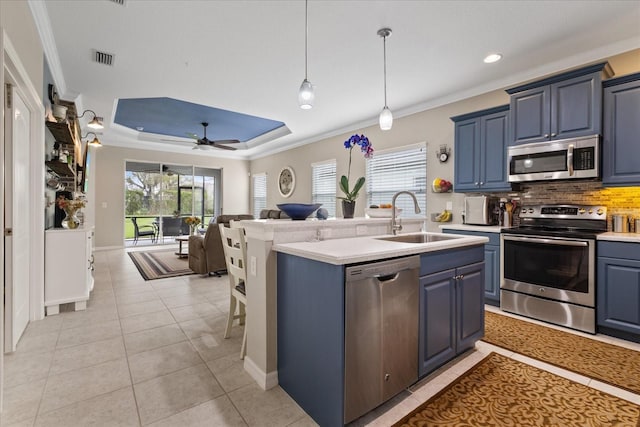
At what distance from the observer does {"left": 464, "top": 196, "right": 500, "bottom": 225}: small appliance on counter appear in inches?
143

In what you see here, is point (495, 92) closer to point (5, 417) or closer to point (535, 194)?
point (535, 194)

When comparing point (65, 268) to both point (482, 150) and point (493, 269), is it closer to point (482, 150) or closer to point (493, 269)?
point (493, 269)

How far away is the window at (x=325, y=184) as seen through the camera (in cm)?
649

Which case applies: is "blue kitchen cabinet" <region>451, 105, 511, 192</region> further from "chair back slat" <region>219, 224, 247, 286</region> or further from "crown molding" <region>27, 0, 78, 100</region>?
"crown molding" <region>27, 0, 78, 100</region>

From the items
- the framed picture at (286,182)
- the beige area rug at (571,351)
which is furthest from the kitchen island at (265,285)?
the framed picture at (286,182)

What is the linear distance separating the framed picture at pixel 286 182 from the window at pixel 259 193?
95 centimetres

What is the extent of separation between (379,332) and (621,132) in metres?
2.99

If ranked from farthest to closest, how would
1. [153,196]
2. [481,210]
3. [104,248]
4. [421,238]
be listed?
1. [153,196]
2. [104,248]
3. [481,210]
4. [421,238]

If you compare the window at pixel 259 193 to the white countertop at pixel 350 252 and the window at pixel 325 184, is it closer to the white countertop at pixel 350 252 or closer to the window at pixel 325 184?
the window at pixel 325 184

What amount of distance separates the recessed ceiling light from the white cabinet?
15.7 ft

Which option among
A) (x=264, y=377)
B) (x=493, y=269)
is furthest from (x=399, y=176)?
(x=264, y=377)

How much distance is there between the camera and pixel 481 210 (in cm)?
364

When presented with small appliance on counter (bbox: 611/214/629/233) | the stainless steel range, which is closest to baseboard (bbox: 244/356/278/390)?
the stainless steel range

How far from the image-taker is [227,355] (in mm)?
2328
